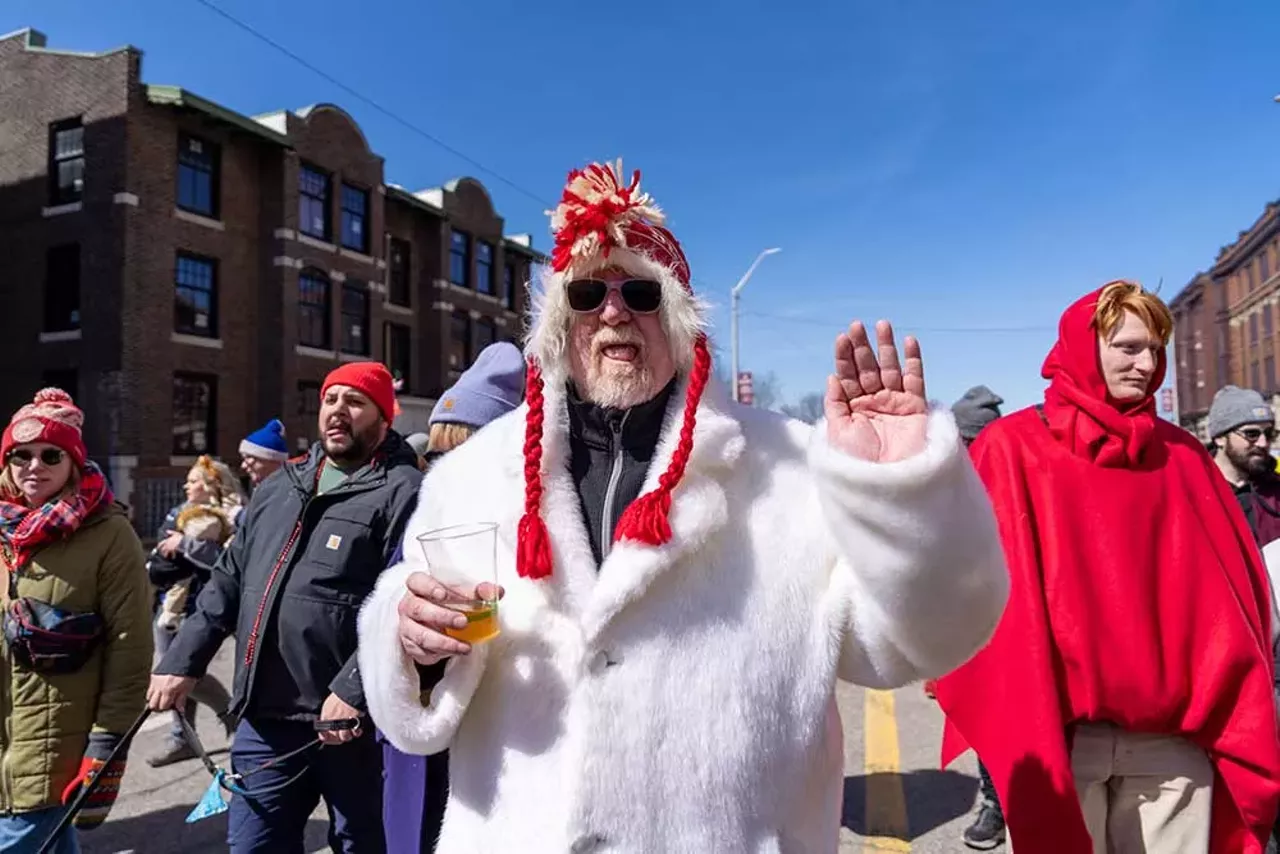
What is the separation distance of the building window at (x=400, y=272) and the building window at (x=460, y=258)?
1567 mm

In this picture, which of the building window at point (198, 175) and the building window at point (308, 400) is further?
the building window at point (308, 400)

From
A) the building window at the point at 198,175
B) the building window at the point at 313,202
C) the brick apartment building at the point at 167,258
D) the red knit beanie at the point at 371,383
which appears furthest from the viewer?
the building window at the point at 313,202

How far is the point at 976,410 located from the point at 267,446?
4607mm

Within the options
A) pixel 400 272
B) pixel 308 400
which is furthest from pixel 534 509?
pixel 400 272

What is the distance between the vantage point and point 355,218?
23062mm

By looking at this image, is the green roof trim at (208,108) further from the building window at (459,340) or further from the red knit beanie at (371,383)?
the red knit beanie at (371,383)

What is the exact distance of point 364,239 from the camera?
2328 cm

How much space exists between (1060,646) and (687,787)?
1.32 meters

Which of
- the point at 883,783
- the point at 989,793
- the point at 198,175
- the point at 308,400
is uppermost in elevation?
the point at 198,175

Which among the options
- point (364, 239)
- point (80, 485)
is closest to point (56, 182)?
point (364, 239)

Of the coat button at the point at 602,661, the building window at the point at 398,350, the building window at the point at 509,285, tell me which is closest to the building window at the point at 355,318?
the building window at the point at 398,350

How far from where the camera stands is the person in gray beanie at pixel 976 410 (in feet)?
17.2

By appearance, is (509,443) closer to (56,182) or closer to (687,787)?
(687,787)

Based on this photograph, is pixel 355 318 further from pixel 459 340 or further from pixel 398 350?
pixel 459 340
